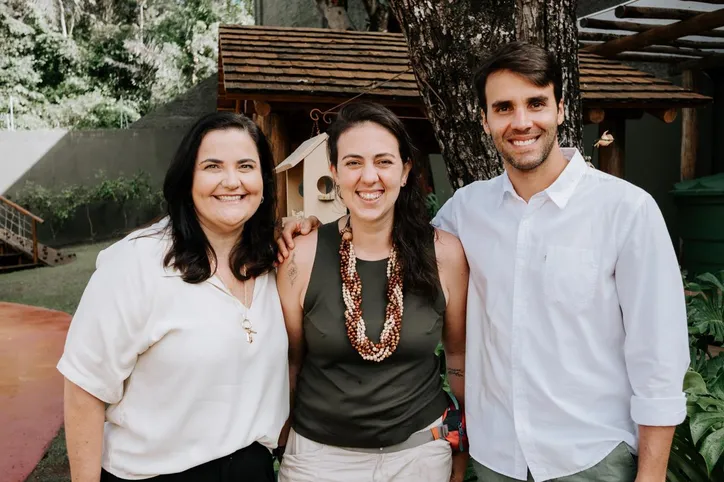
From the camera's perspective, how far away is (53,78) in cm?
2320

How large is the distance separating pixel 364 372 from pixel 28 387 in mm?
5097

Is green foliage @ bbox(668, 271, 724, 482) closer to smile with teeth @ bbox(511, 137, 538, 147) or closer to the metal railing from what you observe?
smile with teeth @ bbox(511, 137, 538, 147)

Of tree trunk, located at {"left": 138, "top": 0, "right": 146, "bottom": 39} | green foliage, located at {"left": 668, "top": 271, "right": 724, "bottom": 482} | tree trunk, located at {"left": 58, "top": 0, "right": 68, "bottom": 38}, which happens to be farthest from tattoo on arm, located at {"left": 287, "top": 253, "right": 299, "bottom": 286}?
tree trunk, located at {"left": 58, "top": 0, "right": 68, "bottom": 38}

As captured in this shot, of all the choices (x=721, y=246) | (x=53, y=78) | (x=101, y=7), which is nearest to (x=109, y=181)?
(x=53, y=78)

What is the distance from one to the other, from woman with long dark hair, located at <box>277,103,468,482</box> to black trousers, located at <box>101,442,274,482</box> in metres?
0.17

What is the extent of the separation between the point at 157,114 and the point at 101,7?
9.19m

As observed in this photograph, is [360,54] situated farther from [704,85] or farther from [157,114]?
[157,114]

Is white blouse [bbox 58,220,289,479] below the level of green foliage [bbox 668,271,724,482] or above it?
above

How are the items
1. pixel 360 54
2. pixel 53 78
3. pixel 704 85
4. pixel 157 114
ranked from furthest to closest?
pixel 53 78 → pixel 157 114 → pixel 704 85 → pixel 360 54

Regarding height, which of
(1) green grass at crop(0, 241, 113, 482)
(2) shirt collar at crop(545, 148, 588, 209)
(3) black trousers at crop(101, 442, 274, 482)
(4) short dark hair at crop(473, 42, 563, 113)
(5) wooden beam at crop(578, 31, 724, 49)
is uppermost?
(5) wooden beam at crop(578, 31, 724, 49)

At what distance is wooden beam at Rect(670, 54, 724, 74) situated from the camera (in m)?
8.35

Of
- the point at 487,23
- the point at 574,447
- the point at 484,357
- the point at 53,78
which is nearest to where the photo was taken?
the point at 574,447

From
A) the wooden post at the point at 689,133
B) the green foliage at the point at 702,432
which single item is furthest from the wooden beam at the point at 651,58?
the green foliage at the point at 702,432

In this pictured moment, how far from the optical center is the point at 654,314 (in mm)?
1858
